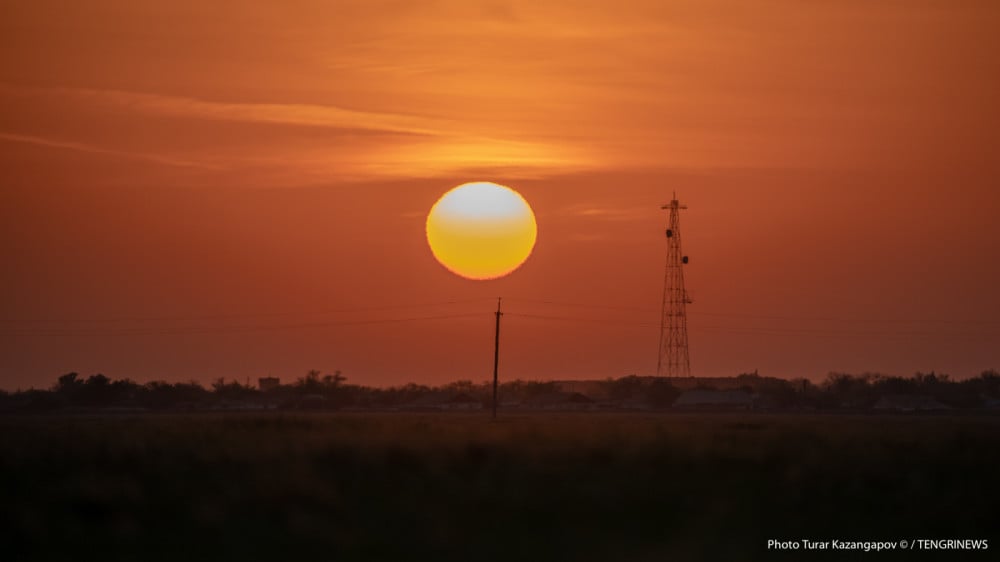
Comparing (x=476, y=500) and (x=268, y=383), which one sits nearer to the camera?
(x=476, y=500)

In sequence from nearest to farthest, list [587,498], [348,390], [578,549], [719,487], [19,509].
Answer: [578,549] < [19,509] < [587,498] < [719,487] < [348,390]

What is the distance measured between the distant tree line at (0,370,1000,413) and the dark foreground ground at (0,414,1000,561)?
3437 inches

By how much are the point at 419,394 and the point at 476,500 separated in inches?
5727

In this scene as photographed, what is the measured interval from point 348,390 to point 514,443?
130537mm

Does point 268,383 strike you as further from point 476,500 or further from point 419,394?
point 476,500

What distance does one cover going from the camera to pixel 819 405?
143 m

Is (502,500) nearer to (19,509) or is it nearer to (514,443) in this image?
(19,509)

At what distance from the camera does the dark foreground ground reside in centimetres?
2819

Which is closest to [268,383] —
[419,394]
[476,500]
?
[419,394]

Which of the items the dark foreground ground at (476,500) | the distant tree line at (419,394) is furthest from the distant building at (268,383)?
the dark foreground ground at (476,500)

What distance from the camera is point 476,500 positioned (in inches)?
1291

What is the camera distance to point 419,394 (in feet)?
583

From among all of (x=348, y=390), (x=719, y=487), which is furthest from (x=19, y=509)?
(x=348, y=390)

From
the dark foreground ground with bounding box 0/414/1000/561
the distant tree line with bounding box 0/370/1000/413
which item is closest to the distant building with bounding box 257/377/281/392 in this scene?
the distant tree line with bounding box 0/370/1000/413
